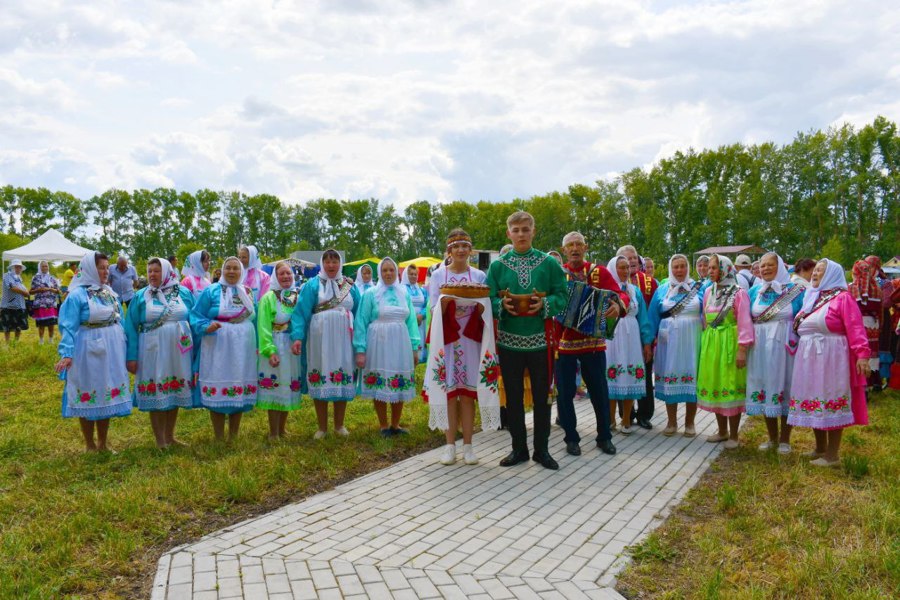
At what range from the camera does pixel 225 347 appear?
637 cm

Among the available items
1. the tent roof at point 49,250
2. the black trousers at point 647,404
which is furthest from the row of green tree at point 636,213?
the black trousers at point 647,404

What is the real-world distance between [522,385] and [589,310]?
107 centimetres

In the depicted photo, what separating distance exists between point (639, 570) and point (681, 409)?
18.6 ft

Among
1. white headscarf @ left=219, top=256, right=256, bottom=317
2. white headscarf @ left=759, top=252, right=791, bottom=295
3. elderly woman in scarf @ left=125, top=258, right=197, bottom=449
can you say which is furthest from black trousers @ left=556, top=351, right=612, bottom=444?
elderly woman in scarf @ left=125, top=258, right=197, bottom=449

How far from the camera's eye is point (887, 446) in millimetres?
6516

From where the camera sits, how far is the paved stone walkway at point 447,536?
357 centimetres

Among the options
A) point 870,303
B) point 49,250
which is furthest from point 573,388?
point 49,250

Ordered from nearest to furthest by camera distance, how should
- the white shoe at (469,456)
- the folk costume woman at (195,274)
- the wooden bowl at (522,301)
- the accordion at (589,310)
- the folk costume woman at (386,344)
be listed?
the wooden bowl at (522,301) → the white shoe at (469,456) → the accordion at (589,310) → the folk costume woman at (386,344) → the folk costume woman at (195,274)

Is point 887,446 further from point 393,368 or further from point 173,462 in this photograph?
point 173,462

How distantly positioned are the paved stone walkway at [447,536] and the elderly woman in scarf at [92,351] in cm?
249

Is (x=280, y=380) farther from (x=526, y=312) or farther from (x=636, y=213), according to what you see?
(x=636, y=213)

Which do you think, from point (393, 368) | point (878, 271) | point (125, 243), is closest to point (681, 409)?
point (878, 271)

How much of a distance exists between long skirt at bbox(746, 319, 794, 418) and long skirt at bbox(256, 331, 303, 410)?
4.54 meters

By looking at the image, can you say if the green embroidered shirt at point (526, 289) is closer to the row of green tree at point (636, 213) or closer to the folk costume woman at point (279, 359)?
the folk costume woman at point (279, 359)
